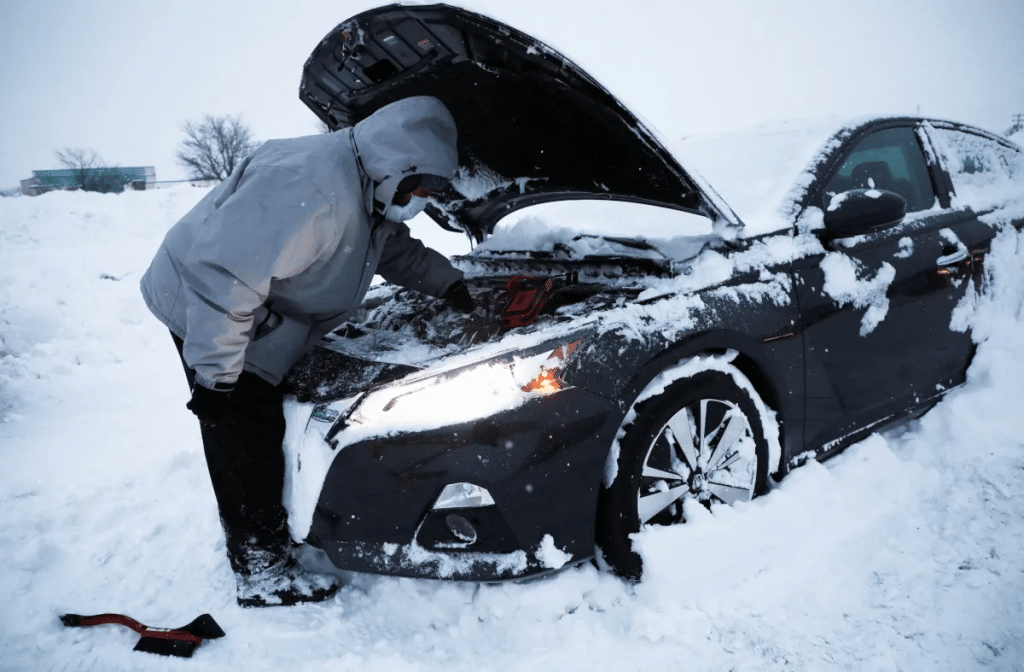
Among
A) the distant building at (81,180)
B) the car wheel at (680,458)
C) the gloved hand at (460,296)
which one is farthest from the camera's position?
the distant building at (81,180)

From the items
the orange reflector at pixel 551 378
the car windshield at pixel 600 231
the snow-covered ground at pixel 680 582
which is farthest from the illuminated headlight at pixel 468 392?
the car windshield at pixel 600 231

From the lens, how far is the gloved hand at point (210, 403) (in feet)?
5.92

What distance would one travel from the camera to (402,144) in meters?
1.88

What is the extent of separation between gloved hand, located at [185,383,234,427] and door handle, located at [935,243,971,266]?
2.99 m

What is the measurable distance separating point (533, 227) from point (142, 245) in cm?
1196

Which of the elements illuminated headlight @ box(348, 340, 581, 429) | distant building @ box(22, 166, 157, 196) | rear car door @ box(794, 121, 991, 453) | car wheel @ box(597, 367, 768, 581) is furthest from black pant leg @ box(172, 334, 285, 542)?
distant building @ box(22, 166, 157, 196)

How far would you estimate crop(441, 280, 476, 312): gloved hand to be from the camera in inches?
107

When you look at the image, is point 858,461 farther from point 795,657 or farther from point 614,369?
point 614,369

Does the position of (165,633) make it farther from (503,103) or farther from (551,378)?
(503,103)

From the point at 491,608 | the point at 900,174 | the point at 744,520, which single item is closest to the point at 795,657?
the point at 744,520

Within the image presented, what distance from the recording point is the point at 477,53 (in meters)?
1.94

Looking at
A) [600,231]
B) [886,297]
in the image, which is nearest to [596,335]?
[600,231]

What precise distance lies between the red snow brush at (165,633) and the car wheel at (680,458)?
1.29 m

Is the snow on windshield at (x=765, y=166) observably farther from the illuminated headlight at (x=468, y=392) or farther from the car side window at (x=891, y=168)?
the illuminated headlight at (x=468, y=392)
